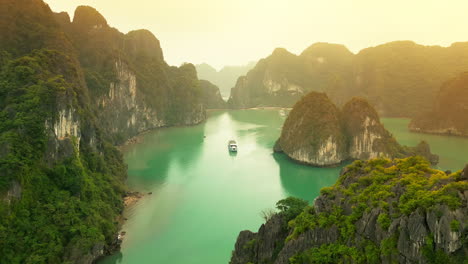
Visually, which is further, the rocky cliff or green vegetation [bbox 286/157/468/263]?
green vegetation [bbox 286/157/468/263]

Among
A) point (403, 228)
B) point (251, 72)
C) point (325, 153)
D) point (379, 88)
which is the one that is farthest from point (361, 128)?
point (251, 72)

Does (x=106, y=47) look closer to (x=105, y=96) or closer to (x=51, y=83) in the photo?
(x=105, y=96)

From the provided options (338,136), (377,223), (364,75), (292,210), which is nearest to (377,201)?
(377,223)

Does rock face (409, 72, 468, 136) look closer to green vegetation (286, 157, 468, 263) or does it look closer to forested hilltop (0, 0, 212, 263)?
green vegetation (286, 157, 468, 263)

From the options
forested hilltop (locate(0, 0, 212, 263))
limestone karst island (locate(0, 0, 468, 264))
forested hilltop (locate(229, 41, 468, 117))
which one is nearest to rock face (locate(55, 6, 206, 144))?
limestone karst island (locate(0, 0, 468, 264))

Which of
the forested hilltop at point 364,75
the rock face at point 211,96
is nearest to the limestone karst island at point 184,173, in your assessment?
the forested hilltop at point 364,75

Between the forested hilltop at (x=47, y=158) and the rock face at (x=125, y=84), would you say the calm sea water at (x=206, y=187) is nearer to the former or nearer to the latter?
the forested hilltop at (x=47, y=158)
